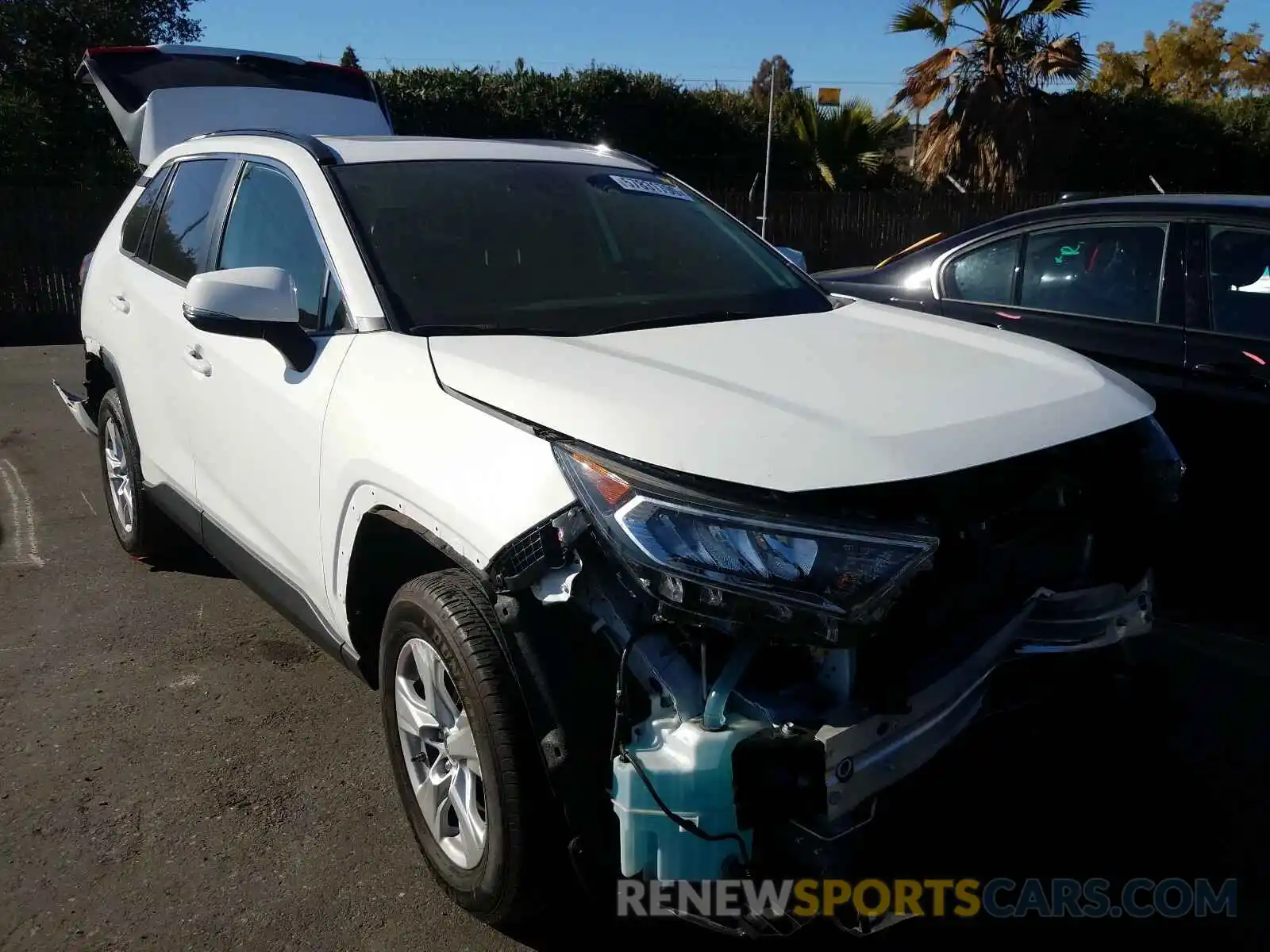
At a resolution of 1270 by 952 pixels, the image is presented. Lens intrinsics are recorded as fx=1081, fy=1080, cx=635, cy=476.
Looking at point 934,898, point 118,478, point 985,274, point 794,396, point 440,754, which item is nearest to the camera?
point 934,898

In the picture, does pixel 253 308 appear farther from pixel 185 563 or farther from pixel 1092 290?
pixel 1092 290

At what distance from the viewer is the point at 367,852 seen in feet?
9.57

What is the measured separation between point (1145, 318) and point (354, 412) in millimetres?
3441

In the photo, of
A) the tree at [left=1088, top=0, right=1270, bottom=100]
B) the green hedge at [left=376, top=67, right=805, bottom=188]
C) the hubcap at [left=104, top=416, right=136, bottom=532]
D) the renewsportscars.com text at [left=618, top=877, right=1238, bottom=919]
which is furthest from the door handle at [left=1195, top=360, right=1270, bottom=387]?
the tree at [left=1088, top=0, right=1270, bottom=100]

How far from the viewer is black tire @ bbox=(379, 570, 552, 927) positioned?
223cm

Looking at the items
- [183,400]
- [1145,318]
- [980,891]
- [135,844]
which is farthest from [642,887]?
[1145,318]

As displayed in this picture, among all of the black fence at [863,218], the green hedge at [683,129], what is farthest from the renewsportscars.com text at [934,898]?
the black fence at [863,218]

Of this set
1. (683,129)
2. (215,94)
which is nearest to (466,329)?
(215,94)

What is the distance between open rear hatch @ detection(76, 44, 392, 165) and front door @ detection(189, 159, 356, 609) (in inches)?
141

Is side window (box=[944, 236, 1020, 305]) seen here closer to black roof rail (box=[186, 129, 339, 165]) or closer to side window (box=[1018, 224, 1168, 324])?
side window (box=[1018, 224, 1168, 324])

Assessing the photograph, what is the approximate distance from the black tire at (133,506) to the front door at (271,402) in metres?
0.97

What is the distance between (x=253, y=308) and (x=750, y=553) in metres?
1.62

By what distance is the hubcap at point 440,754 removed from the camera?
2.49 meters

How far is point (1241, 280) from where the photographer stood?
438cm
